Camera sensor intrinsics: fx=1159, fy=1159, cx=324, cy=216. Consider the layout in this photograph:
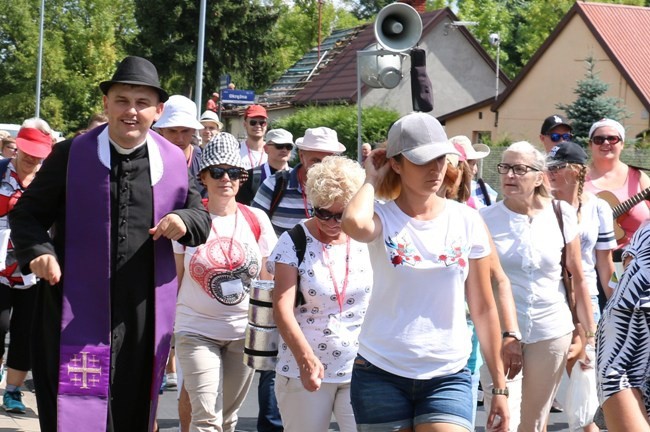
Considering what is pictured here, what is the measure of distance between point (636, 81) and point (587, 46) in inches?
163

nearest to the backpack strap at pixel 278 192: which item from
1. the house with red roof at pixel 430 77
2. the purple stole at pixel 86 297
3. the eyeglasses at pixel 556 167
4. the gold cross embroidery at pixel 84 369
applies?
the eyeglasses at pixel 556 167

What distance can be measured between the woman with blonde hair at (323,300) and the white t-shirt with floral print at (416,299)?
1028 millimetres

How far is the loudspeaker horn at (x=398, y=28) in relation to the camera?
39.9 feet

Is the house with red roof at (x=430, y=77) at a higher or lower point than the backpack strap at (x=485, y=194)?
higher

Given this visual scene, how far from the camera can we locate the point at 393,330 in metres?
4.65

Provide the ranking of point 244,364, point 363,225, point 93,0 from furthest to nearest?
point 93,0 → point 244,364 → point 363,225

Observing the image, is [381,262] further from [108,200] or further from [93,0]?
[93,0]

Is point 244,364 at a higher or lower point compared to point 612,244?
lower

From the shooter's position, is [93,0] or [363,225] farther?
[93,0]

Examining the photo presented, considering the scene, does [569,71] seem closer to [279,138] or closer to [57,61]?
[57,61]

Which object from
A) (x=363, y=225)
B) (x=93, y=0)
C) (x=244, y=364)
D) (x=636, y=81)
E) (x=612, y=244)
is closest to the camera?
(x=363, y=225)

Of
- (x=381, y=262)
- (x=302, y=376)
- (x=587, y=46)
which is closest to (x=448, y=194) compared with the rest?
(x=381, y=262)

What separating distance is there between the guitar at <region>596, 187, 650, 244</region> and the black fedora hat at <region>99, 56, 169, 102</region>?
4.44 m

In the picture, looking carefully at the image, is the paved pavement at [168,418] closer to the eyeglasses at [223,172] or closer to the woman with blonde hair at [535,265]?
the woman with blonde hair at [535,265]
